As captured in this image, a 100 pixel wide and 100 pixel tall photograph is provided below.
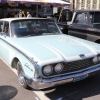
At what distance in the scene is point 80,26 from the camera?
6.43 m

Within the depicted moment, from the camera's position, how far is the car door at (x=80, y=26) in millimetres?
6204

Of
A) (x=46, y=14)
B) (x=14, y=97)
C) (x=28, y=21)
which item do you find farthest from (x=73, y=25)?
(x=46, y=14)

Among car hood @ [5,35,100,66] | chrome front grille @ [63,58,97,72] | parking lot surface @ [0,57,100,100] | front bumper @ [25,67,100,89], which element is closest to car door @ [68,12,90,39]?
car hood @ [5,35,100,66]

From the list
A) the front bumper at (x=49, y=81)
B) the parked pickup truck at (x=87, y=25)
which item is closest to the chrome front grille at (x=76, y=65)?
the front bumper at (x=49, y=81)

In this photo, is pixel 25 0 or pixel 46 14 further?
pixel 46 14

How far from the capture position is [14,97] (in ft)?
11.8

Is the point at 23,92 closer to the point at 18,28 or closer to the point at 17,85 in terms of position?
the point at 17,85

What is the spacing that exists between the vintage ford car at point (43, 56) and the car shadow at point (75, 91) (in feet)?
1.23

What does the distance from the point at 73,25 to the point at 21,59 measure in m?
3.59

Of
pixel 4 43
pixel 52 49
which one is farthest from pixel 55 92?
pixel 4 43

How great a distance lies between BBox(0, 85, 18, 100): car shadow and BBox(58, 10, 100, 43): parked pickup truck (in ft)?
10.6

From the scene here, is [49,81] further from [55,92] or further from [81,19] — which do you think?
[81,19]

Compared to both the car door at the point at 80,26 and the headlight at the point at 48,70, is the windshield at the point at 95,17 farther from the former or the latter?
the headlight at the point at 48,70

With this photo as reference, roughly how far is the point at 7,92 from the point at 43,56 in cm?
118
